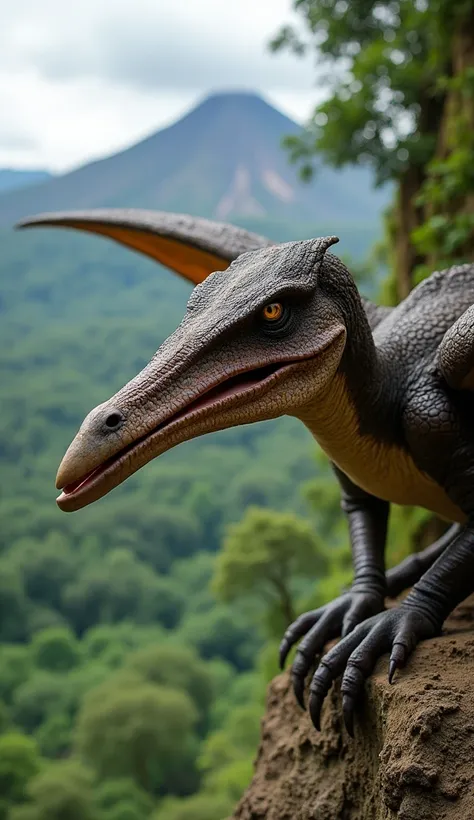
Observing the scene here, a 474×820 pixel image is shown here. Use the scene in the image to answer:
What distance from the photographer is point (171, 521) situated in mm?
14398

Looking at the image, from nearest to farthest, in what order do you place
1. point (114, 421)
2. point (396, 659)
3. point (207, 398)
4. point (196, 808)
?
point (114, 421) → point (207, 398) → point (396, 659) → point (196, 808)

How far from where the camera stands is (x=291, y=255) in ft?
5.22

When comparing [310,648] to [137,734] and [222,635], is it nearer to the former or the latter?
[137,734]

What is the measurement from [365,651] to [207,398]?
25.2 inches

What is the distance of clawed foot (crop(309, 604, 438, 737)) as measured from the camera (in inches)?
64.4

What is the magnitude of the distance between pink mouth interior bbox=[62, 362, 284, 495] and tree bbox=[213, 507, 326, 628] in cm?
761

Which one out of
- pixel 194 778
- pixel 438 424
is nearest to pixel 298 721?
pixel 438 424

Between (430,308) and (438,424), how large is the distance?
35cm

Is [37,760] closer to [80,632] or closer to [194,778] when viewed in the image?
[194,778]

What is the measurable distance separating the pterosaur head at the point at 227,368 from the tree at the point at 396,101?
3.52 m

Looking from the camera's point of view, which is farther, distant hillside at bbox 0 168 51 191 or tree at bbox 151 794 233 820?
distant hillside at bbox 0 168 51 191

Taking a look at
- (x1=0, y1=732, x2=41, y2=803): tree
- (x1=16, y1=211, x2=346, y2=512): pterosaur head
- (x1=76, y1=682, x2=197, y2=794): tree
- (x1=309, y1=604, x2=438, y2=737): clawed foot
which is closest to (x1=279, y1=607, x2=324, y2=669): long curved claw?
(x1=309, y1=604, x2=438, y2=737): clawed foot

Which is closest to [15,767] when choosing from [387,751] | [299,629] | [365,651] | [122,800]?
[122,800]

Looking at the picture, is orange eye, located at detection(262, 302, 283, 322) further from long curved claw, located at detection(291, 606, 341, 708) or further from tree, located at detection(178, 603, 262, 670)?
tree, located at detection(178, 603, 262, 670)
